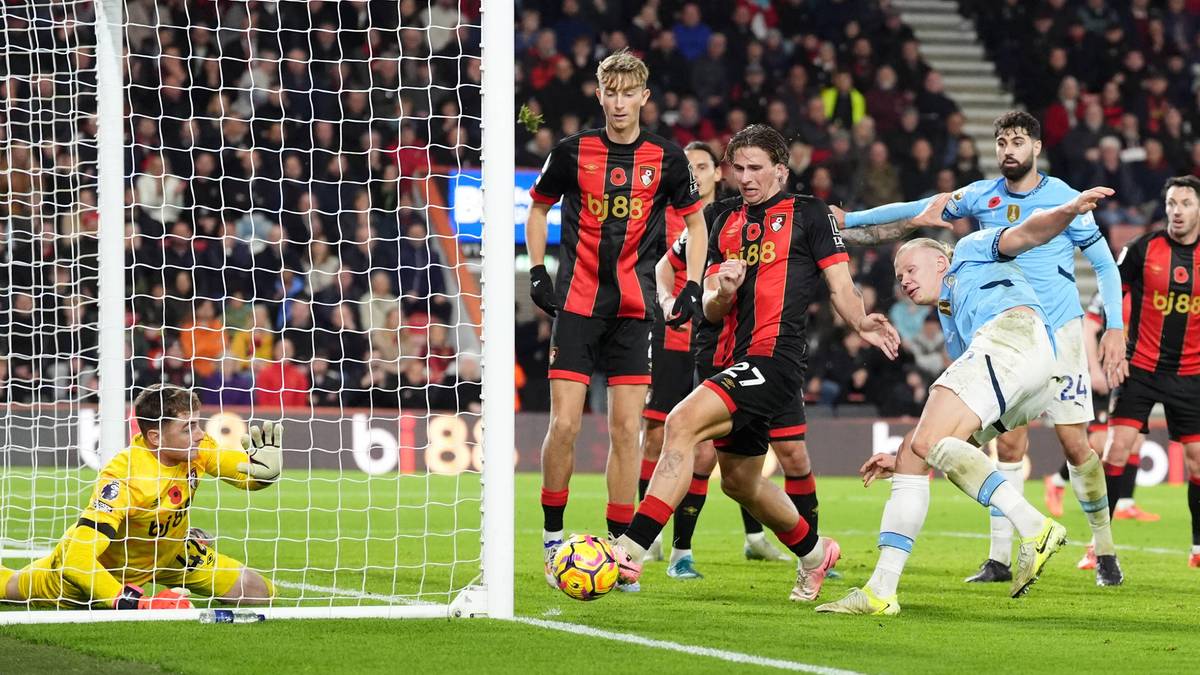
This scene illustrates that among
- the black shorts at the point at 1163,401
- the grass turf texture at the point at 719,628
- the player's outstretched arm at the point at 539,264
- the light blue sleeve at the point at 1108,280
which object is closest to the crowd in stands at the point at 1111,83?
the black shorts at the point at 1163,401

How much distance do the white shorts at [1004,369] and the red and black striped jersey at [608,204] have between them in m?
1.52

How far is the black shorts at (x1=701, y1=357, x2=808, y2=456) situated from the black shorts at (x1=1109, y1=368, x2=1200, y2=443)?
3333mm

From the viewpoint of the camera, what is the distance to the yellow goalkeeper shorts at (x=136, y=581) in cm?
612

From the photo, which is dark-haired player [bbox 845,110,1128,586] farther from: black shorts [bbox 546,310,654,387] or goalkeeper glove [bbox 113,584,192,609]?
goalkeeper glove [bbox 113,584,192,609]

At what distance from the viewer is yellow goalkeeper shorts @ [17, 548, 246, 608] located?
6.12 m

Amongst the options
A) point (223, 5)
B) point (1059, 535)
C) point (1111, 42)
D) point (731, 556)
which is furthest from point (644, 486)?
point (1111, 42)

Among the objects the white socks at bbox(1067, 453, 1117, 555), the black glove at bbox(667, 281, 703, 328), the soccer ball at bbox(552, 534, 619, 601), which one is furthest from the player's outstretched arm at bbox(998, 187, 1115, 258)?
the soccer ball at bbox(552, 534, 619, 601)

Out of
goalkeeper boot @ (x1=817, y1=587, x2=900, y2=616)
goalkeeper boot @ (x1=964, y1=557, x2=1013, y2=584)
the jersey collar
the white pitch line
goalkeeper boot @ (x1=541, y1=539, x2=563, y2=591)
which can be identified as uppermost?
the jersey collar

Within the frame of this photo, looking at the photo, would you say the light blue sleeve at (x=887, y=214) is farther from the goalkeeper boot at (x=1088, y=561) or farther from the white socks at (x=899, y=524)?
the goalkeeper boot at (x=1088, y=561)

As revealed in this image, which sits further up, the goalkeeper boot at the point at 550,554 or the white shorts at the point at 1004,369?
the white shorts at the point at 1004,369

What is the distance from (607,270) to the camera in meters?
7.16

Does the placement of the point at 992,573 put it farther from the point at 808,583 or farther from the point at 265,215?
the point at 265,215

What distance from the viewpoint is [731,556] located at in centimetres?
915

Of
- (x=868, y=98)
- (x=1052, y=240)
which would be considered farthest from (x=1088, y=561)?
(x=868, y=98)
